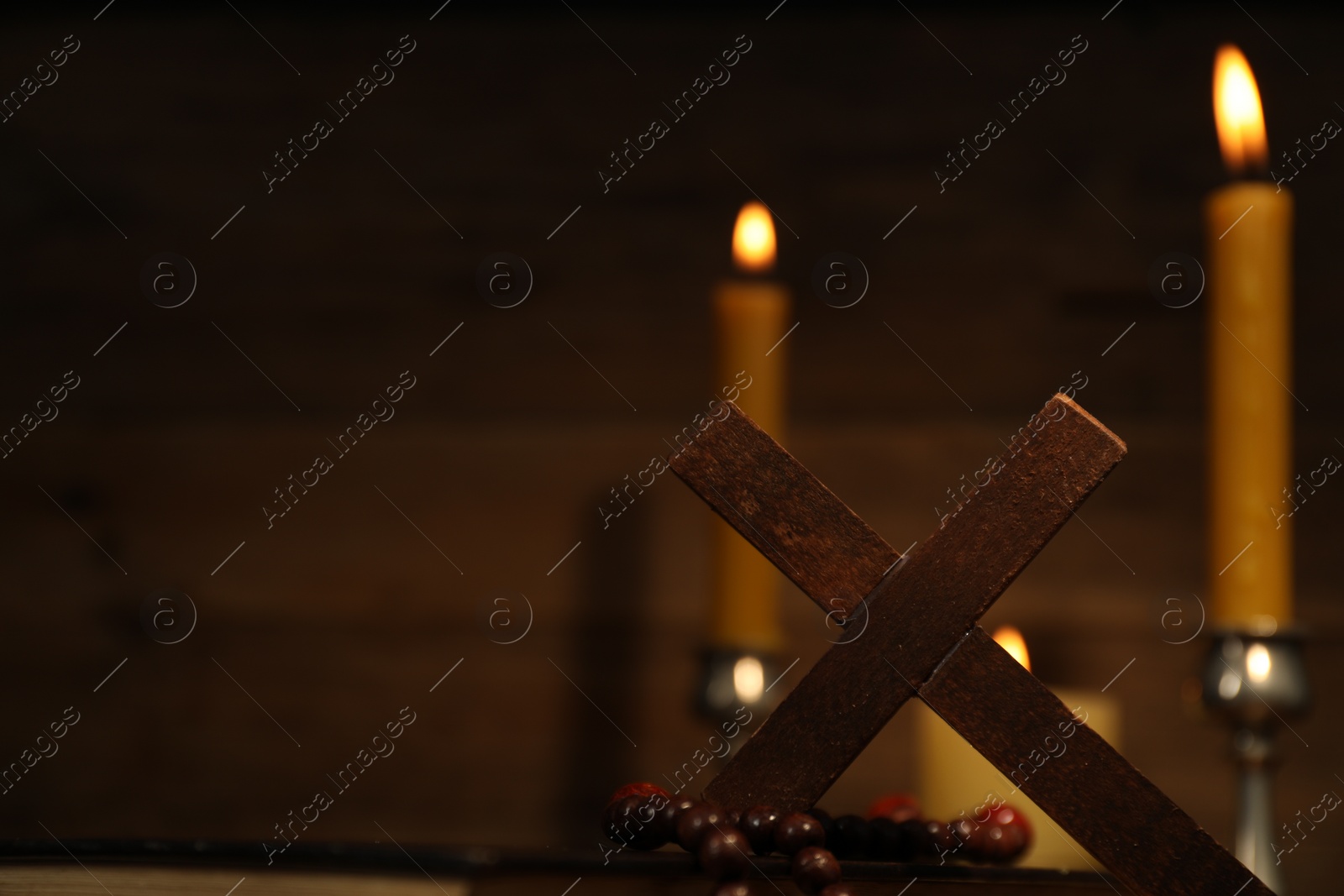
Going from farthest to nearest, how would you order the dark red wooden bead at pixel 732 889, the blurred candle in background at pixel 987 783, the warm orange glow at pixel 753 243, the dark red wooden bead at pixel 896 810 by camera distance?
the warm orange glow at pixel 753 243
the blurred candle in background at pixel 987 783
the dark red wooden bead at pixel 896 810
the dark red wooden bead at pixel 732 889

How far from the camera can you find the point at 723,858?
0.38m

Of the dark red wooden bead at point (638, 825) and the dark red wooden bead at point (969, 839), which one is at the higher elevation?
the dark red wooden bead at point (969, 839)

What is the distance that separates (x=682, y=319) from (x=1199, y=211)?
474 millimetres

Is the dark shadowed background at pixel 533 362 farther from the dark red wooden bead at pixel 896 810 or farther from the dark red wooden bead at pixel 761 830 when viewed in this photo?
the dark red wooden bead at pixel 761 830

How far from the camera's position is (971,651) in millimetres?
452

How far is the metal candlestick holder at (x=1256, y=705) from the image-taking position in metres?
0.58

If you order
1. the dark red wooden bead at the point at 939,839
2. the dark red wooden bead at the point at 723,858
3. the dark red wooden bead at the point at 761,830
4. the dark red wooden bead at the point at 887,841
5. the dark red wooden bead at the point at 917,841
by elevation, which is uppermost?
the dark red wooden bead at the point at 939,839

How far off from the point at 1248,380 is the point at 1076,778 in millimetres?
294

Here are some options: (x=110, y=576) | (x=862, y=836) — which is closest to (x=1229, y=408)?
(x=862, y=836)

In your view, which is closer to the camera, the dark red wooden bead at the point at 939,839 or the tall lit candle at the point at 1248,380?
the dark red wooden bead at the point at 939,839

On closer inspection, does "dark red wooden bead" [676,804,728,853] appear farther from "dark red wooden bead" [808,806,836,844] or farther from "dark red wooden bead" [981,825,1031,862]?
"dark red wooden bead" [981,825,1031,862]

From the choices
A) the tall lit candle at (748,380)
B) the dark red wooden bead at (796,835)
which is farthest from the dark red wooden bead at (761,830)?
the tall lit candle at (748,380)

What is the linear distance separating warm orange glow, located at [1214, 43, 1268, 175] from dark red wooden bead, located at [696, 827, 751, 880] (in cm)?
A: 51

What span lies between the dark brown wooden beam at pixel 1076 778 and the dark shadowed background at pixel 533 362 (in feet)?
1.60
